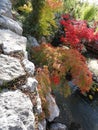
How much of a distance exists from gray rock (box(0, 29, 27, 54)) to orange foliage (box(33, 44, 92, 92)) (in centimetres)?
116

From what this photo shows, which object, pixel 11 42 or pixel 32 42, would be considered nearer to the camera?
pixel 11 42

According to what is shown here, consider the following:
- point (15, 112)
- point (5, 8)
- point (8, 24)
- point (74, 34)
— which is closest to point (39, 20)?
point (74, 34)

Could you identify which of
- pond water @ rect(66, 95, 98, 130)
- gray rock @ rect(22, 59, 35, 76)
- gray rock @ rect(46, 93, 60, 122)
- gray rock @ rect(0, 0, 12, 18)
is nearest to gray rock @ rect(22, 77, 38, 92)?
gray rock @ rect(22, 59, 35, 76)

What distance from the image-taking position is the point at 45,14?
29.9ft

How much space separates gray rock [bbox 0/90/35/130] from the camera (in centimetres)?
431

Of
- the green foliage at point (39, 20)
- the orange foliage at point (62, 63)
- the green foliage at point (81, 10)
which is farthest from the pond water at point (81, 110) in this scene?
the green foliage at point (81, 10)

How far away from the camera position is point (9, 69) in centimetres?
538

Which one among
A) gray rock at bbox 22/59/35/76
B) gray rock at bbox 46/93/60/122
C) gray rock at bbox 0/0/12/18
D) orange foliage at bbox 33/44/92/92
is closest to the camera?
gray rock at bbox 22/59/35/76

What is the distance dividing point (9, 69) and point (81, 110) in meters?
4.54

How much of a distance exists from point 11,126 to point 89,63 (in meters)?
7.22

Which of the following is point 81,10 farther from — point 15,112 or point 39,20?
point 15,112

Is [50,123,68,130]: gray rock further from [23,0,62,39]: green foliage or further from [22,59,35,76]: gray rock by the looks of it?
[23,0,62,39]: green foliage

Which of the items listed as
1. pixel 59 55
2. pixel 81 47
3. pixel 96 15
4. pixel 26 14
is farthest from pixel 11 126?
pixel 96 15

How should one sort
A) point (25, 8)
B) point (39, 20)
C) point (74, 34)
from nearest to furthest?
point (39, 20), point (25, 8), point (74, 34)
